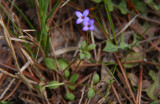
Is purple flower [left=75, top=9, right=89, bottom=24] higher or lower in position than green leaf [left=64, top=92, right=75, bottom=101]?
higher

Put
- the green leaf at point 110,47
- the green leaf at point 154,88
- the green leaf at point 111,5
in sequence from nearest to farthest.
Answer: the green leaf at point 154,88, the green leaf at point 110,47, the green leaf at point 111,5

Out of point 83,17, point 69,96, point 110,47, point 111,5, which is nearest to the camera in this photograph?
point 83,17

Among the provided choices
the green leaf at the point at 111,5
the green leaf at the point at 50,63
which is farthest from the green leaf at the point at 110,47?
the green leaf at the point at 50,63

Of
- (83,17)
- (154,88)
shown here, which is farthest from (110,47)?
(154,88)

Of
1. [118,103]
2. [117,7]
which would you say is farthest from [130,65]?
[117,7]

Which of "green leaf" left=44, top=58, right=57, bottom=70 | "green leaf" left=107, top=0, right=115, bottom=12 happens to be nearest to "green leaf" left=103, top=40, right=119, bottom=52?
"green leaf" left=107, top=0, right=115, bottom=12

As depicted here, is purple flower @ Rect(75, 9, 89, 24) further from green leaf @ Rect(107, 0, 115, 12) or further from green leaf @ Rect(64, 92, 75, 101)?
green leaf @ Rect(64, 92, 75, 101)

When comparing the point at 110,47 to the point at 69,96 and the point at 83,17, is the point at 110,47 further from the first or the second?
the point at 69,96

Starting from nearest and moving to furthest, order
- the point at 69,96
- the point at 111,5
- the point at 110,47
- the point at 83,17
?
the point at 83,17
the point at 69,96
the point at 110,47
the point at 111,5

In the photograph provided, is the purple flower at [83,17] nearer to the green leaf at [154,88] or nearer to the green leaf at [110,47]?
the green leaf at [110,47]
